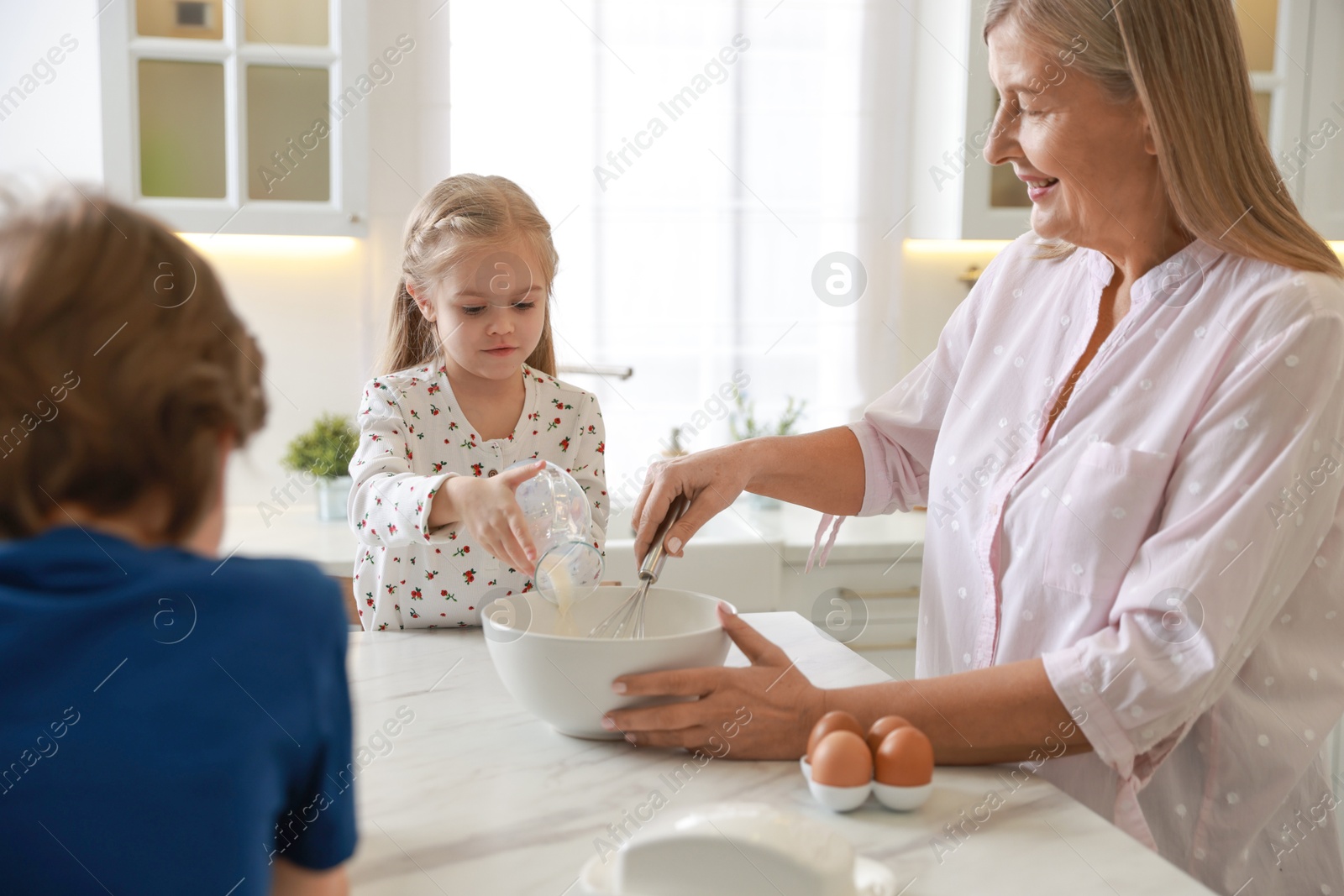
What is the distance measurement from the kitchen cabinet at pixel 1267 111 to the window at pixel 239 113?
1.34 m

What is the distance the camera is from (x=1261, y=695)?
3.21 ft

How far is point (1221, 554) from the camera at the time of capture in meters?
0.87

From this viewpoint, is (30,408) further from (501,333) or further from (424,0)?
(424,0)

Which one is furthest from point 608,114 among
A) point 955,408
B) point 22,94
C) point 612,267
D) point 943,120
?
point 955,408

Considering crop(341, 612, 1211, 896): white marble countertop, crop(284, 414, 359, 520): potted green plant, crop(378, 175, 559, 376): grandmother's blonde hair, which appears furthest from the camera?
crop(284, 414, 359, 520): potted green plant

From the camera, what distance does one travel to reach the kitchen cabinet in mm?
2457

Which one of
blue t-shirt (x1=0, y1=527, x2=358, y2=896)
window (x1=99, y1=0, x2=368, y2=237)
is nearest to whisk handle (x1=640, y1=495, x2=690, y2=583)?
blue t-shirt (x1=0, y1=527, x2=358, y2=896)

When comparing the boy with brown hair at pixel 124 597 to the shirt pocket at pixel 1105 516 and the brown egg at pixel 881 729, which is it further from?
the shirt pocket at pixel 1105 516

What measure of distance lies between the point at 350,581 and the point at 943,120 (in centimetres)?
174

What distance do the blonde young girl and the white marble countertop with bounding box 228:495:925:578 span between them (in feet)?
1.80

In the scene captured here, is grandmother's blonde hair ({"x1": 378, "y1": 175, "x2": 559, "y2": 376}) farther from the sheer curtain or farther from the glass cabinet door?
the sheer curtain

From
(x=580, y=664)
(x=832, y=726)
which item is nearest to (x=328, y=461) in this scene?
(x=580, y=664)

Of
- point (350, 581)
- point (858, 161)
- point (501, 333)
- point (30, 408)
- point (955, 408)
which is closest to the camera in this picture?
point (30, 408)

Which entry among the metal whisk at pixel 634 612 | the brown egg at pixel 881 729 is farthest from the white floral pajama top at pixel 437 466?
the brown egg at pixel 881 729
